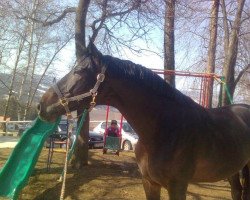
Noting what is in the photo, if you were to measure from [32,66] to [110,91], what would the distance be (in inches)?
1159

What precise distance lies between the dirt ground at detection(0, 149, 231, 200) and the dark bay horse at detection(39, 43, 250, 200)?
317 cm

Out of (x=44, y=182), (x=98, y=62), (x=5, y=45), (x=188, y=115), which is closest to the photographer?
(x=98, y=62)

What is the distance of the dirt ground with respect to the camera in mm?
6496

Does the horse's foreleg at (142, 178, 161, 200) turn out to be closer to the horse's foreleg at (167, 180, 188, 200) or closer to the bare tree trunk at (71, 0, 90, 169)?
the horse's foreleg at (167, 180, 188, 200)

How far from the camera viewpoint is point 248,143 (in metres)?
3.97

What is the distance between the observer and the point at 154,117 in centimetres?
331

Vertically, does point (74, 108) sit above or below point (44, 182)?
above

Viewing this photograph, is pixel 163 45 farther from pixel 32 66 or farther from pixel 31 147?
pixel 32 66

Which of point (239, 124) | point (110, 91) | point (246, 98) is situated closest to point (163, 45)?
point (239, 124)

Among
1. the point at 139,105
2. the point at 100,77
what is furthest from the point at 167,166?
the point at 100,77

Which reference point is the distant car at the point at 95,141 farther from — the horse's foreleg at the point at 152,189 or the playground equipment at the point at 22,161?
the horse's foreleg at the point at 152,189

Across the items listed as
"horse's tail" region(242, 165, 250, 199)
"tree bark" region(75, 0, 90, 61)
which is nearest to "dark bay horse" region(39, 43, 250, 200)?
"horse's tail" region(242, 165, 250, 199)

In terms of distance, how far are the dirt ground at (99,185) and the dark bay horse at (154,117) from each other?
317cm

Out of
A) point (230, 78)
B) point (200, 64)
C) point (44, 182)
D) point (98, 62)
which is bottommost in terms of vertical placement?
point (44, 182)
